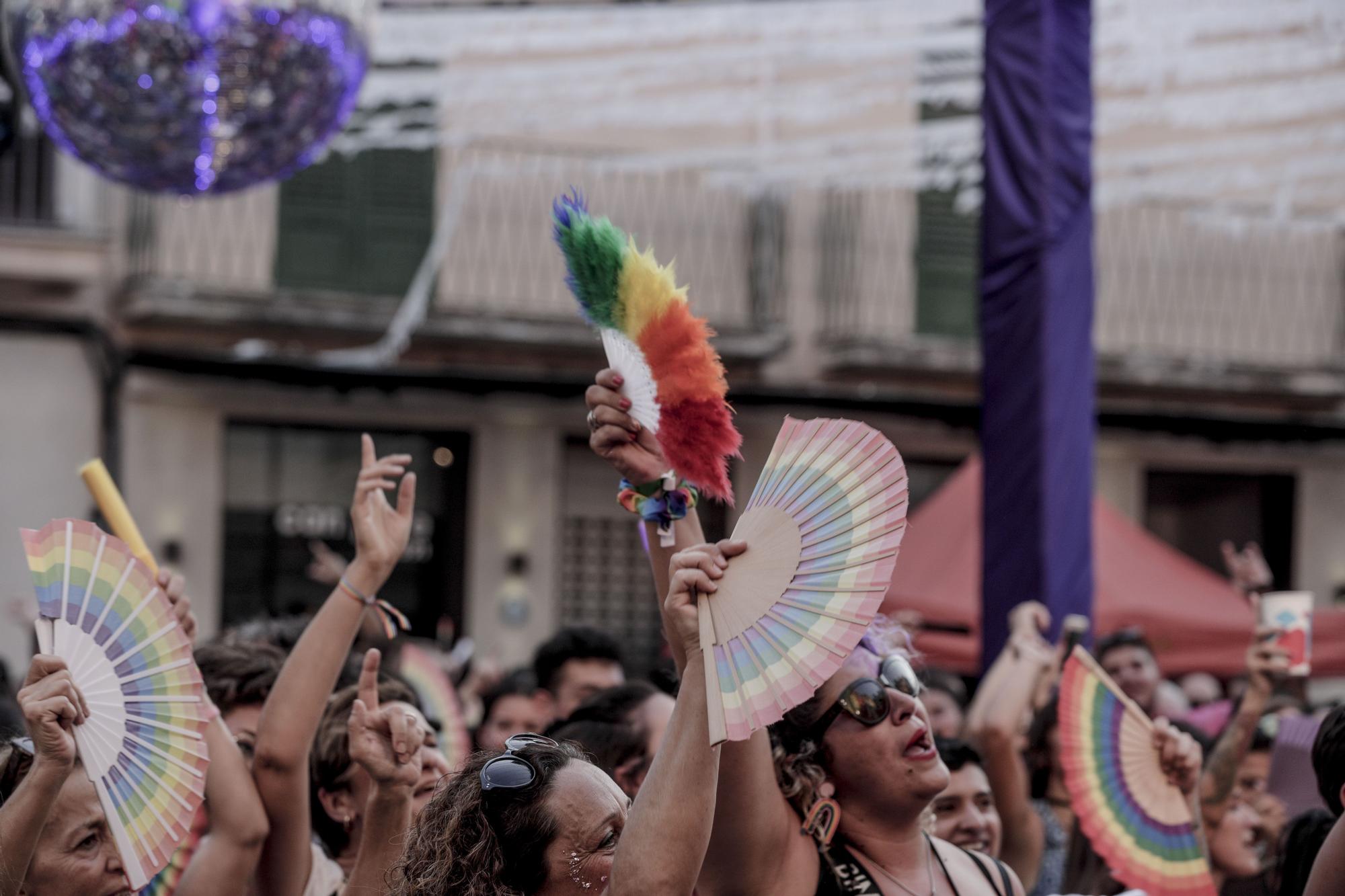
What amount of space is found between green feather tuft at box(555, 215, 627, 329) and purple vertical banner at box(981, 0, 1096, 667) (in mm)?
3518

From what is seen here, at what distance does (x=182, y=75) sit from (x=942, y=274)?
1041cm

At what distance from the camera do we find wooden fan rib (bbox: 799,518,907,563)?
2014mm

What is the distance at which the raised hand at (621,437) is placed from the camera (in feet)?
7.60

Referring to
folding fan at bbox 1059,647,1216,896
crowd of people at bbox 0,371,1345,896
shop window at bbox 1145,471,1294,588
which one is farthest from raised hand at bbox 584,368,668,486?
shop window at bbox 1145,471,1294,588

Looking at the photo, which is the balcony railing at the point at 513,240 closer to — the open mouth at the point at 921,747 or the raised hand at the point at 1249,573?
the raised hand at the point at 1249,573

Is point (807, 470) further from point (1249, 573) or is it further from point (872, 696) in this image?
point (1249, 573)

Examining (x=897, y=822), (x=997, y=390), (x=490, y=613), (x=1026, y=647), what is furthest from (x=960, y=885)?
(x=490, y=613)

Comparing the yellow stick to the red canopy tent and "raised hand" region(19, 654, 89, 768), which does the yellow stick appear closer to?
"raised hand" region(19, 654, 89, 768)

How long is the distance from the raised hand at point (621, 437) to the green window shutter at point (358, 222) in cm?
1071

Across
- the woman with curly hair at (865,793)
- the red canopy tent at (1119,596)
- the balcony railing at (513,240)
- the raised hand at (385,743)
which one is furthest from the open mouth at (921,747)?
the balcony railing at (513,240)

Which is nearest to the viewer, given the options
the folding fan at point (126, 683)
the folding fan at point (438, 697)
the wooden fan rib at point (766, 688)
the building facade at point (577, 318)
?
the wooden fan rib at point (766, 688)

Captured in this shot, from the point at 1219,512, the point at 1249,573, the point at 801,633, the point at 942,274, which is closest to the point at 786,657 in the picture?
the point at 801,633

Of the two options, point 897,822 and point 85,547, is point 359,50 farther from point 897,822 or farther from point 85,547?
point 897,822

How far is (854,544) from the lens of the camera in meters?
2.02
